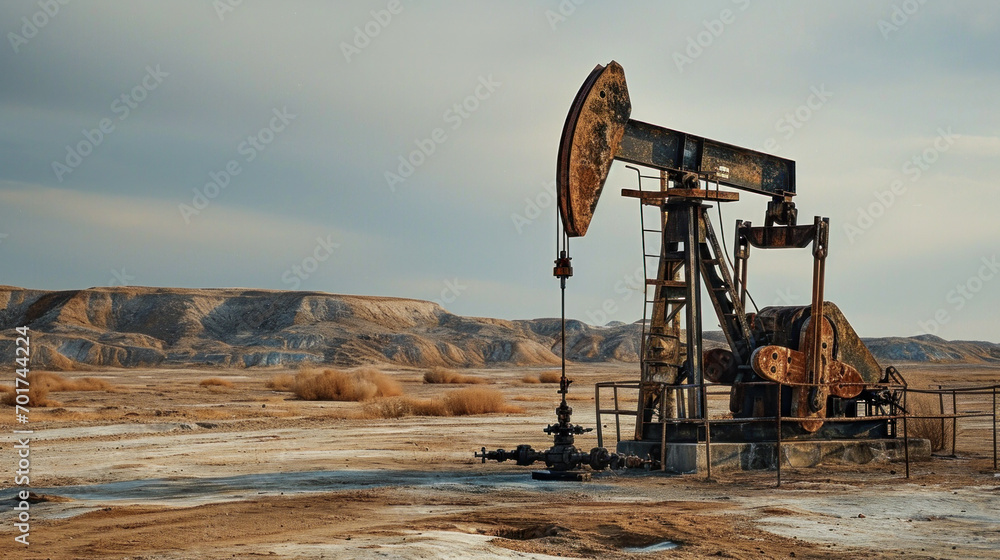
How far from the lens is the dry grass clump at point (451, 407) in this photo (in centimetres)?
2647

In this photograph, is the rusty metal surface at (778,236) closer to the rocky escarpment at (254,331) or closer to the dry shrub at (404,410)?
the dry shrub at (404,410)

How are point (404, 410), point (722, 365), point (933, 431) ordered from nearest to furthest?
point (722, 365)
point (933, 431)
point (404, 410)

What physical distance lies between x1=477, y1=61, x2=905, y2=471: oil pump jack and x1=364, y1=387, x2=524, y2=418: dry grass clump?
13.5 m

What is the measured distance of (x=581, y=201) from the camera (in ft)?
39.5

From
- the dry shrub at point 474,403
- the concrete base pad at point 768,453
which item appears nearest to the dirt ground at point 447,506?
the concrete base pad at point 768,453

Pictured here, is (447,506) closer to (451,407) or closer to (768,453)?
(768,453)

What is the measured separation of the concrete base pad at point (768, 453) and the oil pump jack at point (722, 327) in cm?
10

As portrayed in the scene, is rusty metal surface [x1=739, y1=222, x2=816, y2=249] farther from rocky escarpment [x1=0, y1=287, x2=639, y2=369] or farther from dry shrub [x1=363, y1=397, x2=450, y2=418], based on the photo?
rocky escarpment [x1=0, y1=287, x2=639, y2=369]

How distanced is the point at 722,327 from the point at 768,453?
165cm

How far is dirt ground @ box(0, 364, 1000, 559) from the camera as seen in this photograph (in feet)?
25.7

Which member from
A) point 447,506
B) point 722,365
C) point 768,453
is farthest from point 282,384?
point 447,506

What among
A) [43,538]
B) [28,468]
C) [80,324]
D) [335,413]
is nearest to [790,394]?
[43,538]

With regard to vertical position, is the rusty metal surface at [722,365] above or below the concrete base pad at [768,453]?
above

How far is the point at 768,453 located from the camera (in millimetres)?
12859
